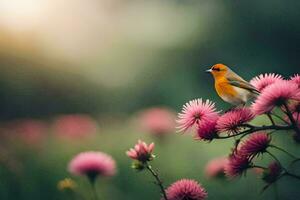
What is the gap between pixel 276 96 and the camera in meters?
0.69

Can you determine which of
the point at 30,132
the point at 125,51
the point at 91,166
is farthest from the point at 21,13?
the point at 91,166

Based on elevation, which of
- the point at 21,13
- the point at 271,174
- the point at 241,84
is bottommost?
the point at 271,174

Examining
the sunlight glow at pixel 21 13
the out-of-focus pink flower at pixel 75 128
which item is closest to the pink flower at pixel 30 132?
the out-of-focus pink flower at pixel 75 128

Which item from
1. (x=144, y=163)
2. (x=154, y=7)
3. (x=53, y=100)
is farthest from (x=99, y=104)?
(x=144, y=163)

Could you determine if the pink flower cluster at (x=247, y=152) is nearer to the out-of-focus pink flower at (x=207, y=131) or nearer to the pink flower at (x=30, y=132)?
the out-of-focus pink flower at (x=207, y=131)

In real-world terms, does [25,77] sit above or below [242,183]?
above

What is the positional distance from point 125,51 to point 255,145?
187 centimetres

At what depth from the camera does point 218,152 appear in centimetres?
176

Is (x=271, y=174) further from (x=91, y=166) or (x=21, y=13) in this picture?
(x=21, y=13)

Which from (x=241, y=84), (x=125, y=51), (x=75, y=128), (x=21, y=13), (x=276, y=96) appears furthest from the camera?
(x=125, y=51)

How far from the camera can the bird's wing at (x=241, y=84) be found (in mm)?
818

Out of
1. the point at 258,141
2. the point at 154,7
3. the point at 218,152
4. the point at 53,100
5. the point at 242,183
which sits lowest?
the point at 258,141

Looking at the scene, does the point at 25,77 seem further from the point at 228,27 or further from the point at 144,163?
the point at 144,163

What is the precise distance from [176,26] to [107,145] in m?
1.07
